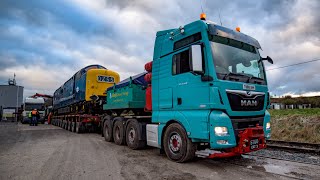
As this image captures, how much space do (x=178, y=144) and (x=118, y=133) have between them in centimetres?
425

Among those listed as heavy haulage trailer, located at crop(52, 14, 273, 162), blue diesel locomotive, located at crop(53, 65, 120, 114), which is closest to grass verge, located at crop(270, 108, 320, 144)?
heavy haulage trailer, located at crop(52, 14, 273, 162)

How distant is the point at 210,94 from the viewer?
17.6ft

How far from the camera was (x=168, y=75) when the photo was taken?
22.1ft

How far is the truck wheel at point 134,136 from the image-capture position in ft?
26.6

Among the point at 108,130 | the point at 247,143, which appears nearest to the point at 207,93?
the point at 247,143

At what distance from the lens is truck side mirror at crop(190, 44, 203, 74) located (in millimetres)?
5505

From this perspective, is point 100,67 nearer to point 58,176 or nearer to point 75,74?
point 75,74

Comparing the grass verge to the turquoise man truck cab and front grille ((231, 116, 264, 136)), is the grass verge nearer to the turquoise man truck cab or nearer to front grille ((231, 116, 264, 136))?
front grille ((231, 116, 264, 136))

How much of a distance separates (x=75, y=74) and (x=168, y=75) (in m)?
12.6

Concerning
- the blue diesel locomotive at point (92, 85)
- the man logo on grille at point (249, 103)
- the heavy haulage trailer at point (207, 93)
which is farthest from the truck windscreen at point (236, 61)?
the blue diesel locomotive at point (92, 85)

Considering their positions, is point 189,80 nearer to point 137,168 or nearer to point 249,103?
point 249,103

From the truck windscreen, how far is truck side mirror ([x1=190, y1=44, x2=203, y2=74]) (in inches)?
12.9

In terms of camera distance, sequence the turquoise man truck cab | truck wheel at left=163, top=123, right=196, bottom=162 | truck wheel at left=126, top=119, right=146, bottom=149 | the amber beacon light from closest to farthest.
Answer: the turquoise man truck cab
truck wheel at left=163, top=123, right=196, bottom=162
the amber beacon light
truck wheel at left=126, top=119, right=146, bottom=149

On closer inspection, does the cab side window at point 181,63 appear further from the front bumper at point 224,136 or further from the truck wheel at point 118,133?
the truck wheel at point 118,133
